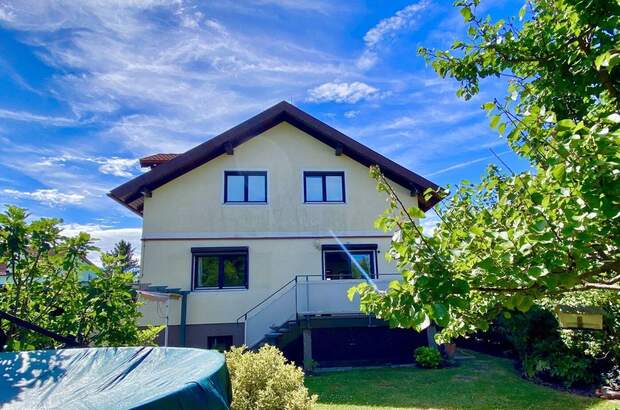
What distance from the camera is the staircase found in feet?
39.7

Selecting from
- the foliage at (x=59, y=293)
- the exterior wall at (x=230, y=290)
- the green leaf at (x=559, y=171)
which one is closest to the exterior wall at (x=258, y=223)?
the exterior wall at (x=230, y=290)

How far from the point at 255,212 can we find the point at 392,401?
8561 millimetres

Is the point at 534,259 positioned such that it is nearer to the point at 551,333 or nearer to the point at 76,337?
the point at 76,337

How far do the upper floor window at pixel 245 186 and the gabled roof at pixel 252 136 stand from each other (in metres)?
1.12

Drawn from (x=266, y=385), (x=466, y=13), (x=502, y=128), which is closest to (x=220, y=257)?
(x=266, y=385)

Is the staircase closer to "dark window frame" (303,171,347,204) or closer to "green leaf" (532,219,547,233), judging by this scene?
"dark window frame" (303,171,347,204)

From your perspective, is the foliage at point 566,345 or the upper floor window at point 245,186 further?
the upper floor window at point 245,186

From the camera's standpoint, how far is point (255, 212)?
572 inches

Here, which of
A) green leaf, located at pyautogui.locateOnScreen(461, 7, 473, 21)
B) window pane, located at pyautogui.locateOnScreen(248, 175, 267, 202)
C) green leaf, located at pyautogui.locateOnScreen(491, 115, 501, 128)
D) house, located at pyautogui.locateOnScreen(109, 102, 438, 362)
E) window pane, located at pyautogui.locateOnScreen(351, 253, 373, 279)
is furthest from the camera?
window pane, located at pyautogui.locateOnScreen(248, 175, 267, 202)

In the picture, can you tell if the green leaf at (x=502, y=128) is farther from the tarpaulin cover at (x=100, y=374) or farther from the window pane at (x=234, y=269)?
the window pane at (x=234, y=269)

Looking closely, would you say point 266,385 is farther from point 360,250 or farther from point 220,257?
point 360,250

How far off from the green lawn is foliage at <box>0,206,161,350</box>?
4575mm

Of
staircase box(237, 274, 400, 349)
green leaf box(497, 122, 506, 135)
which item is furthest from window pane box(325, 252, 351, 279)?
green leaf box(497, 122, 506, 135)

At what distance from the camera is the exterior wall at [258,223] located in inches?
537
